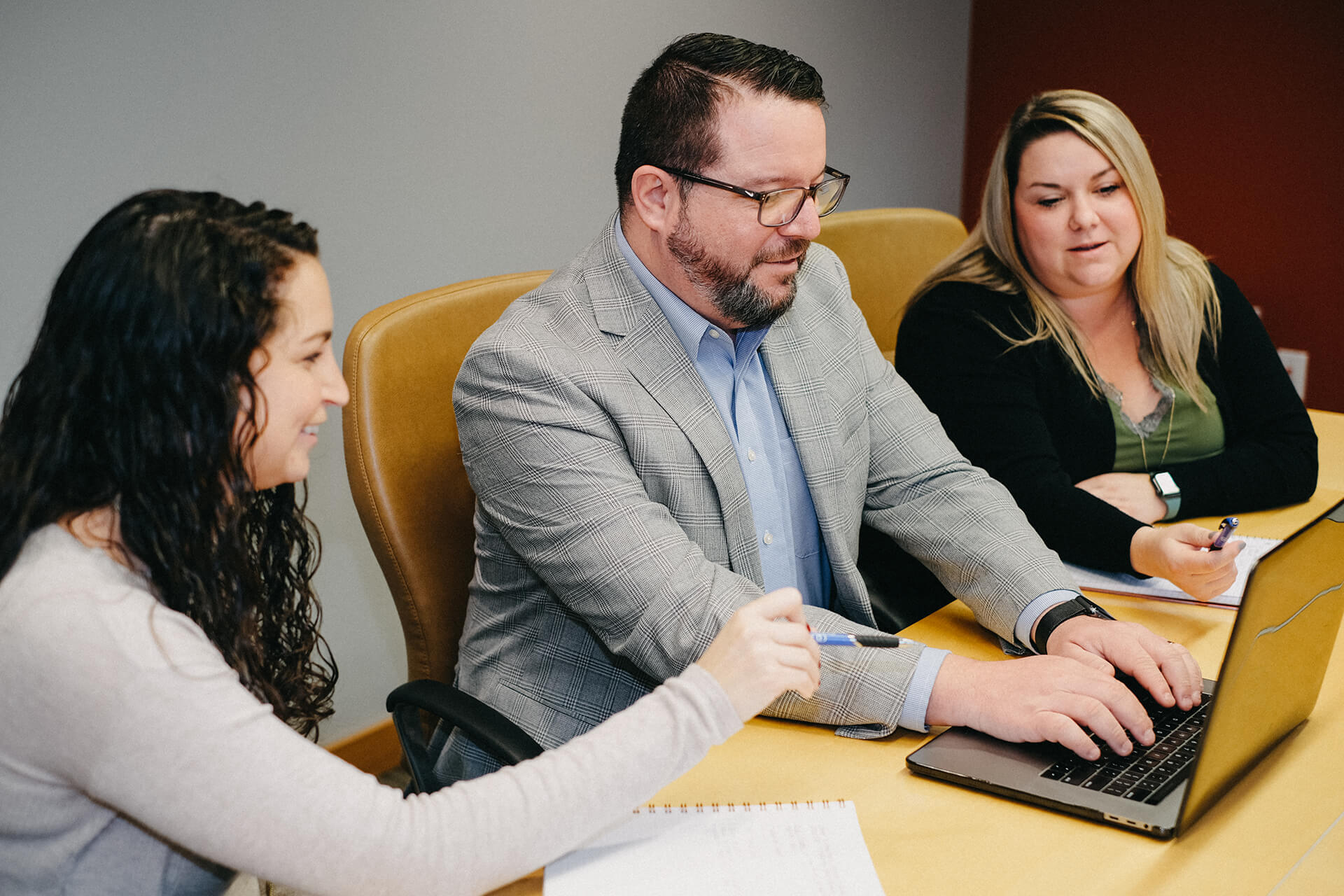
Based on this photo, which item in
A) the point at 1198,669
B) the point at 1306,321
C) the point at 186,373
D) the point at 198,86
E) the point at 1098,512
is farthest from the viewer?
the point at 1306,321

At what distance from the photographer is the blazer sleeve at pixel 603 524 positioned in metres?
1.14

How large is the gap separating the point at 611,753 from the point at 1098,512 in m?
0.95

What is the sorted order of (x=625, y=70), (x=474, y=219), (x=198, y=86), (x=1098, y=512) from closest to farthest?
(x=1098, y=512)
(x=198, y=86)
(x=474, y=219)
(x=625, y=70)

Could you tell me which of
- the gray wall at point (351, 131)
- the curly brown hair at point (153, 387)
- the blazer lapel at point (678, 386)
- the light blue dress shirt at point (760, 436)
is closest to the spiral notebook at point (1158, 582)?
the light blue dress shirt at point (760, 436)

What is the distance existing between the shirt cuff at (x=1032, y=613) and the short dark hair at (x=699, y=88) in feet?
2.14

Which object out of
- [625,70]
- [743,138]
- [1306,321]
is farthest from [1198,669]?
[1306,321]

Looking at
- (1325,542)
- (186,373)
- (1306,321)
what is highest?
(186,373)

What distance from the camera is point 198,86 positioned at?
192 cm

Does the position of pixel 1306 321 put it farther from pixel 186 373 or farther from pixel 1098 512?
pixel 186 373

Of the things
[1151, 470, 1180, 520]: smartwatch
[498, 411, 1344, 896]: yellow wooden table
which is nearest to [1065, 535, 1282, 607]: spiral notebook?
[1151, 470, 1180, 520]: smartwatch

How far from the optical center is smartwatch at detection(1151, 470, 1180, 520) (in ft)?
5.57

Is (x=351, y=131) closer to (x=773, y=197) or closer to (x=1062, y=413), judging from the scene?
(x=773, y=197)

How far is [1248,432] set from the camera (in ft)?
6.20

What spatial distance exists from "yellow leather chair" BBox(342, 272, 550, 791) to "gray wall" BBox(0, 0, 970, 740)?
715mm
